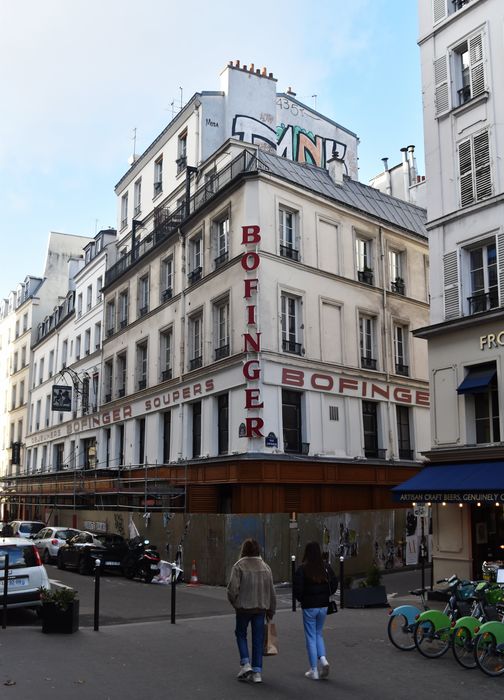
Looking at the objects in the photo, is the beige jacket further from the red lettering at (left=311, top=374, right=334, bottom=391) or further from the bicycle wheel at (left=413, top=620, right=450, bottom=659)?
the red lettering at (left=311, top=374, right=334, bottom=391)

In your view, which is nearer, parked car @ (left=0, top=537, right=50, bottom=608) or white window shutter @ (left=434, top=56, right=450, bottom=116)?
parked car @ (left=0, top=537, right=50, bottom=608)

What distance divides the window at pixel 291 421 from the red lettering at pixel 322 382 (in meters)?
0.73

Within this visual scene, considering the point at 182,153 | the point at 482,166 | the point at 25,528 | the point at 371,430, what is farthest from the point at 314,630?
the point at 182,153

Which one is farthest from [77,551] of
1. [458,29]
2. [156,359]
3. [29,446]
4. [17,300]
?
[17,300]

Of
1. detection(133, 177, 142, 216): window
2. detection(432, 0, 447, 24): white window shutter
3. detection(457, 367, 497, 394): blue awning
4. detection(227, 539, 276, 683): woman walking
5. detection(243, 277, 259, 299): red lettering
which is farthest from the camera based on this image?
detection(133, 177, 142, 216): window

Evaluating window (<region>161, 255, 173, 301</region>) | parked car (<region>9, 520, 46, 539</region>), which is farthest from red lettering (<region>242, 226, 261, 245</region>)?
parked car (<region>9, 520, 46, 539</region>)

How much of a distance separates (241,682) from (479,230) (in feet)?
39.9

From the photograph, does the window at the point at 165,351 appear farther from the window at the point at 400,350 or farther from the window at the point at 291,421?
the window at the point at 400,350

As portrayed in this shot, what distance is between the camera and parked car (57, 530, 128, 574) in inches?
875

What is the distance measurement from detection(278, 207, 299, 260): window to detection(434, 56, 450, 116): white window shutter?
26.5ft

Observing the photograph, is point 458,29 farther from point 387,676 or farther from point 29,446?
point 29,446

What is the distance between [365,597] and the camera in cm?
1512

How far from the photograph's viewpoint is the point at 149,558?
21.1 meters

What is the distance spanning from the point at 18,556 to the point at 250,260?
44.0ft
